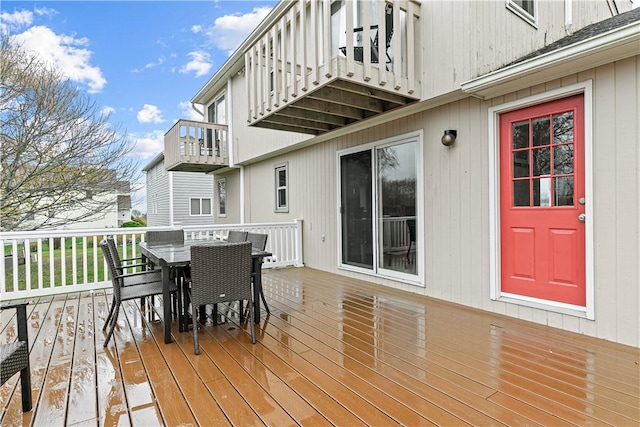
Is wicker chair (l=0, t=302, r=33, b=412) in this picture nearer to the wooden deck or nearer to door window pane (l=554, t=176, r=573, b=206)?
the wooden deck

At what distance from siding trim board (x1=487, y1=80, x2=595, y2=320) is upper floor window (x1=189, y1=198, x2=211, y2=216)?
14.7 m

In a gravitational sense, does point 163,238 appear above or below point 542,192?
below

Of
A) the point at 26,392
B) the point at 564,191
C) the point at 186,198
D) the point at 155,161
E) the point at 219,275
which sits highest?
the point at 155,161

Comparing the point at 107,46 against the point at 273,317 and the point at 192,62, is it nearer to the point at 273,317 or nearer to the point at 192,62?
the point at 192,62

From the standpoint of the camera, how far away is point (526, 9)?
14.0 ft

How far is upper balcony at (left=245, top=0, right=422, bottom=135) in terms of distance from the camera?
3623mm

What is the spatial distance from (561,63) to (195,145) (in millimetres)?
8032

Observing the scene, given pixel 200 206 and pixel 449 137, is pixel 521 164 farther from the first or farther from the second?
pixel 200 206

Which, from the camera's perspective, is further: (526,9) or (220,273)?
(526,9)

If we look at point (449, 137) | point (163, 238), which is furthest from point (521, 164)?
point (163, 238)

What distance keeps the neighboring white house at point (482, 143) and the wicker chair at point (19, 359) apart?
3152 millimetres

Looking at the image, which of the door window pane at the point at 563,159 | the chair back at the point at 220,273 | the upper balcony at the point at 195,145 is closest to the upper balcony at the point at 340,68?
the door window pane at the point at 563,159

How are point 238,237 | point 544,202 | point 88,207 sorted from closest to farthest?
point 544,202 < point 238,237 < point 88,207

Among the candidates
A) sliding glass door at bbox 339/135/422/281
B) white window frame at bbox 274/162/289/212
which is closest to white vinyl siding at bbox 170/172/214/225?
white window frame at bbox 274/162/289/212
